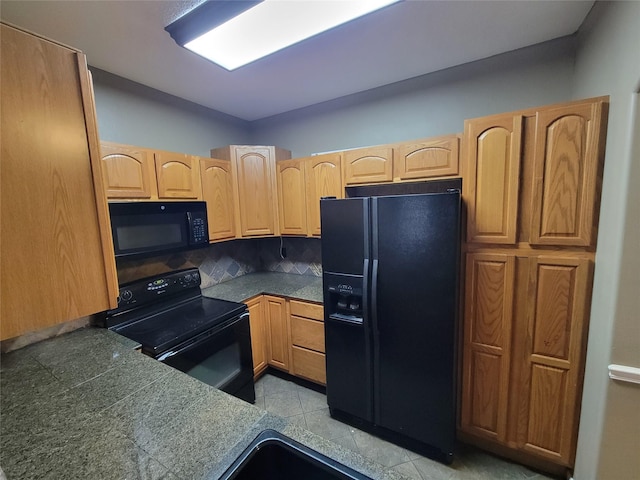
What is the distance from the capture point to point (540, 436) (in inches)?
59.8

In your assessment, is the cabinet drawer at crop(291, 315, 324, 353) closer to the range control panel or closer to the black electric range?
the black electric range

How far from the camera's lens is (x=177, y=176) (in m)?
2.03

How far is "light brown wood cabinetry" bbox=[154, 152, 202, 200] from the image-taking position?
1.93 m

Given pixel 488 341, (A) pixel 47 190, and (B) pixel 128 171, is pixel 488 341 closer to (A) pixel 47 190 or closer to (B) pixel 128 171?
(A) pixel 47 190

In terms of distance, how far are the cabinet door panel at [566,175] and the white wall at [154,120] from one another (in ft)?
8.79

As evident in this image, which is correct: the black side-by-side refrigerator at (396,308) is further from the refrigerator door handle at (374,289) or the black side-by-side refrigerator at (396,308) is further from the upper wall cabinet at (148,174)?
the upper wall cabinet at (148,174)

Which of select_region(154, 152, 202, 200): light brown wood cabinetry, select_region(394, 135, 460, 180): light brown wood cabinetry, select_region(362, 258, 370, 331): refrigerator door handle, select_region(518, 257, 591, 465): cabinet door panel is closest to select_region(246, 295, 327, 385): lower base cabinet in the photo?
select_region(362, 258, 370, 331): refrigerator door handle

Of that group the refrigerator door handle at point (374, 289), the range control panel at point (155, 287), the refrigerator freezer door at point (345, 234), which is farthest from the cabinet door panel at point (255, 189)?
the refrigerator door handle at point (374, 289)

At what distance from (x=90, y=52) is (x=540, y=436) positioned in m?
3.61

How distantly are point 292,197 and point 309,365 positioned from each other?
1554 millimetres

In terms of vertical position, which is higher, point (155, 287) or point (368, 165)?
point (368, 165)

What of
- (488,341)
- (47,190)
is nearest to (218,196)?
(47,190)

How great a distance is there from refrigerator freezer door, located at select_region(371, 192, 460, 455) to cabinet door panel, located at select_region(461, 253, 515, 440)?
0.19m

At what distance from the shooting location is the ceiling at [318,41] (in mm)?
1340
